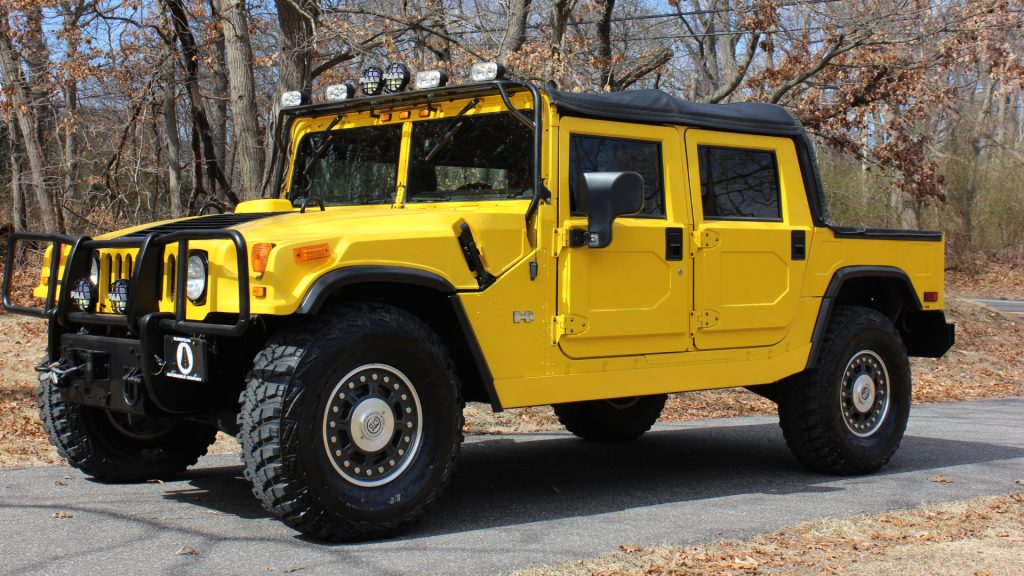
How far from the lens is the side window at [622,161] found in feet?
19.7

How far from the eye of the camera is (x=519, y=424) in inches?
380

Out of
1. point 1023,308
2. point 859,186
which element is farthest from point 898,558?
point 859,186

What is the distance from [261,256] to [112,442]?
218 cm

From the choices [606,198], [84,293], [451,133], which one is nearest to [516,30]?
[451,133]

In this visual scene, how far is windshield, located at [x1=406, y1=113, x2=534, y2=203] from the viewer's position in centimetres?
600

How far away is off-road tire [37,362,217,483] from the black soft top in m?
2.91

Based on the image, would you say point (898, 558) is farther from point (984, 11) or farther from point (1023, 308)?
point (1023, 308)

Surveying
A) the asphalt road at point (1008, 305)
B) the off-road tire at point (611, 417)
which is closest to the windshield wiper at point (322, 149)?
the off-road tire at point (611, 417)

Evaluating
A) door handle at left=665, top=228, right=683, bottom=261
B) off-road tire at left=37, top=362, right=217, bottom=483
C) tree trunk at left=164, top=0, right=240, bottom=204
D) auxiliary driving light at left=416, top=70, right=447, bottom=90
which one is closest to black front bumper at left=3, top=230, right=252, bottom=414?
off-road tire at left=37, top=362, right=217, bottom=483

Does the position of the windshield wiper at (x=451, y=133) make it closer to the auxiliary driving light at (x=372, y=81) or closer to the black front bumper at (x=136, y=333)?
the auxiliary driving light at (x=372, y=81)

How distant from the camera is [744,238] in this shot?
6734 mm

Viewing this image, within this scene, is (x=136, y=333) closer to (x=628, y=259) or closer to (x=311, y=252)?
(x=311, y=252)

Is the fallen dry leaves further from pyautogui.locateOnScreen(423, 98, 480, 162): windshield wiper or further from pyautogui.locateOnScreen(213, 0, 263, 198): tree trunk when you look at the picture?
pyautogui.locateOnScreen(213, 0, 263, 198): tree trunk

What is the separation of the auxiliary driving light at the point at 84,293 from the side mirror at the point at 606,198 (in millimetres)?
2530
